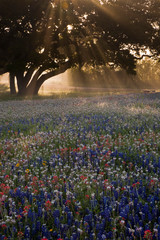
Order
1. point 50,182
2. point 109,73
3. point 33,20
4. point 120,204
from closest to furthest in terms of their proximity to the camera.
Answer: point 120,204 < point 50,182 < point 33,20 < point 109,73

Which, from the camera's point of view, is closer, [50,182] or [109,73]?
[50,182]

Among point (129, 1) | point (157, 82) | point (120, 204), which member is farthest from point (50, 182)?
point (157, 82)

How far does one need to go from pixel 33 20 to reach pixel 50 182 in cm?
2810

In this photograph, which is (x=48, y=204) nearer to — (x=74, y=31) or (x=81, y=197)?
(x=81, y=197)

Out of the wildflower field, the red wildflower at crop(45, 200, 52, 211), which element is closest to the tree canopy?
the wildflower field

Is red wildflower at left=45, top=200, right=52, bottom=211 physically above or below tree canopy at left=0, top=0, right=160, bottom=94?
below

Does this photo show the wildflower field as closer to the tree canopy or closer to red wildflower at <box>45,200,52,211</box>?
red wildflower at <box>45,200,52,211</box>

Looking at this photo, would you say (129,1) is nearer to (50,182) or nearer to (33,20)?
(33,20)

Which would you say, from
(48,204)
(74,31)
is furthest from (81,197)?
(74,31)

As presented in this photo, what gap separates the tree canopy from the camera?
29.2 metres

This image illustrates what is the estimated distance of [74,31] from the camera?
101 ft

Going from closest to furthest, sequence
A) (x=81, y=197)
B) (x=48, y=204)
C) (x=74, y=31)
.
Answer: (x=48, y=204) → (x=81, y=197) → (x=74, y=31)

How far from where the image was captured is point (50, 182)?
4.25 meters

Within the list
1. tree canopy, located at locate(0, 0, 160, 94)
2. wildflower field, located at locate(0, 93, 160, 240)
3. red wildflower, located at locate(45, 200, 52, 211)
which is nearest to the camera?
wildflower field, located at locate(0, 93, 160, 240)
